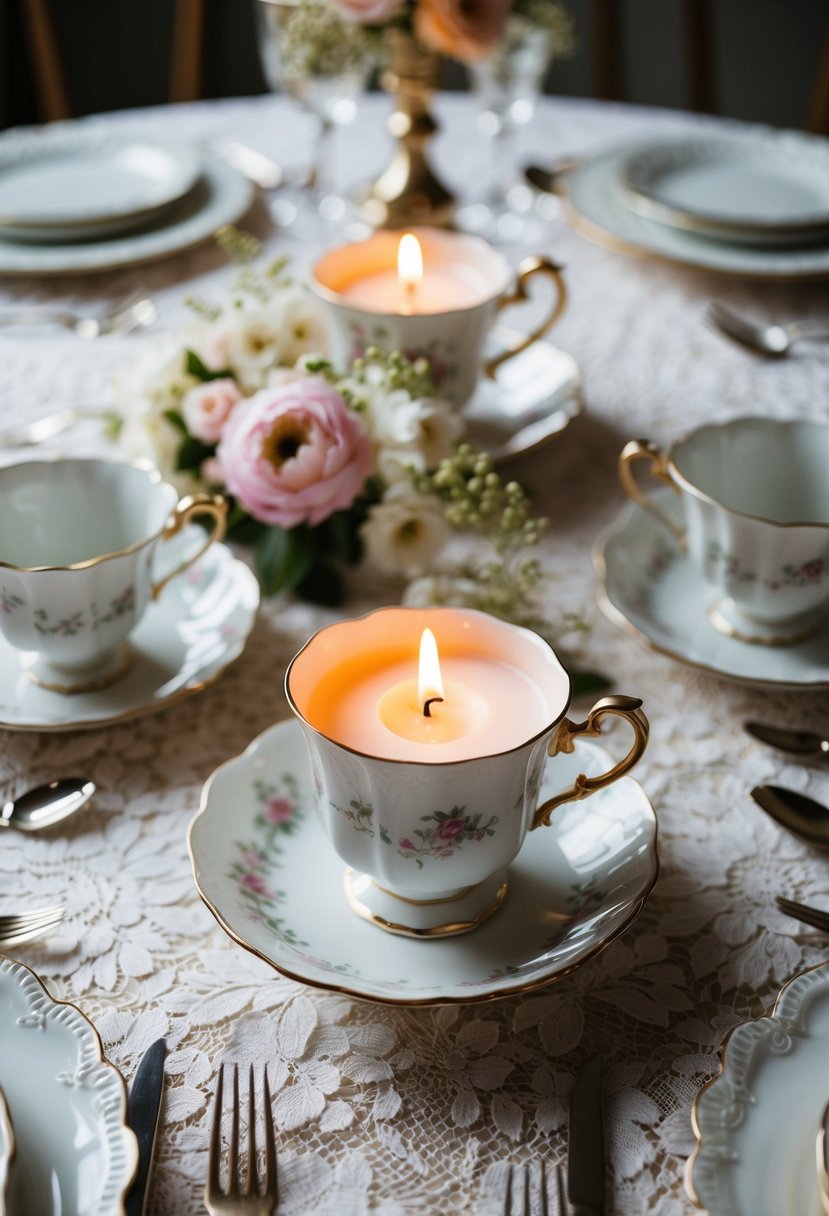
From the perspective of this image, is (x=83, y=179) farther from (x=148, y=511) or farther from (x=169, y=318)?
(x=148, y=511)

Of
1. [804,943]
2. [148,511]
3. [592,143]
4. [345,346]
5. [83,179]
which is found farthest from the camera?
[592,143]

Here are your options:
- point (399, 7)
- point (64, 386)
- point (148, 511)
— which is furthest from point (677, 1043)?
point (399, 7)

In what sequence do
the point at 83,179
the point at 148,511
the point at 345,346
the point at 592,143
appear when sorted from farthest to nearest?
the point at 592,143, the point at 83,179, the point at 345,346, the point at 148,511

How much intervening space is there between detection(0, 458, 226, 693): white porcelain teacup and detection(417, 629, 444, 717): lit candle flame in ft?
0.80

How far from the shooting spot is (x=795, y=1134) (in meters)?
0.50

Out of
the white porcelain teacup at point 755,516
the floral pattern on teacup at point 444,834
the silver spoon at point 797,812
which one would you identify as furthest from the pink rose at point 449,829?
the white porcelain teacup at point 755,516

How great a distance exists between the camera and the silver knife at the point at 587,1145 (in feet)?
1.63

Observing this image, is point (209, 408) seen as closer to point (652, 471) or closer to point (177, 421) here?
point (177, 421)

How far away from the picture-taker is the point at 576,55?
312 cm

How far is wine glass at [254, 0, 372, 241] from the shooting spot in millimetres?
1335

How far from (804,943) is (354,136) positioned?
1.38 m

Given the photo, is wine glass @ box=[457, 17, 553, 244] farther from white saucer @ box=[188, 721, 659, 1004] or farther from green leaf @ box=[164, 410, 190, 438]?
white saucer @ box=[188, 721, 659, 1004]

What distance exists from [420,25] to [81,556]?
79 cm

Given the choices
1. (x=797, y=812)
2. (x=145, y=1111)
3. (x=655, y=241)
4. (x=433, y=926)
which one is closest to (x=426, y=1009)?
(x=433, y=926)
